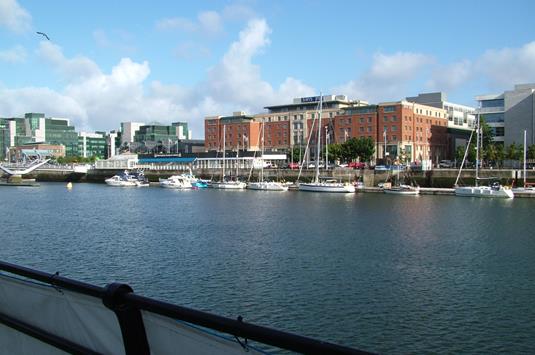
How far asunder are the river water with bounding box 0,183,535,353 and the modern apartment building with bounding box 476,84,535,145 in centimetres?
7291

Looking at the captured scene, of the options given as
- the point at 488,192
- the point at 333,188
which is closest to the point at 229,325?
the point at 488,192

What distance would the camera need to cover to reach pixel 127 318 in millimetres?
4059

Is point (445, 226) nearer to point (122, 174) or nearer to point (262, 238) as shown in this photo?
point (262, 238)

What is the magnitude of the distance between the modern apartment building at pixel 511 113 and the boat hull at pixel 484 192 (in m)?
43.2

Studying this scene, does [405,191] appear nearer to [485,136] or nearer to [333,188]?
[333,188]

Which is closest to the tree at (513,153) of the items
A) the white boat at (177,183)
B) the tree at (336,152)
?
the tree at (336,152)

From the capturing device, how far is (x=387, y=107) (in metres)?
140

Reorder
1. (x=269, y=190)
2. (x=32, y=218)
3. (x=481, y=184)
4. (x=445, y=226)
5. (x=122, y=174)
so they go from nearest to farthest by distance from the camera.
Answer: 1. (x=445, y=226)
2. (x=32, y=218)
3. (x=481, y=184)
4. (x=269, y=190)
5. (x=122, y=174)

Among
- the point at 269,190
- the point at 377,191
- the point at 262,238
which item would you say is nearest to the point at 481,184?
the point at 377,191

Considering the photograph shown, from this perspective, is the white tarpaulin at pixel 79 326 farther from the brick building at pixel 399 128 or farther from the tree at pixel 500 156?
the brick building at pixel 399 128

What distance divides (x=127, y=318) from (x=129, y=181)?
135 m

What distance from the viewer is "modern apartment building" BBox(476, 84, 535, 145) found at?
12175 cm

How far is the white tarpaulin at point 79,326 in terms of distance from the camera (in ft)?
12.5

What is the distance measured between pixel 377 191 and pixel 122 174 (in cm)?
7747
